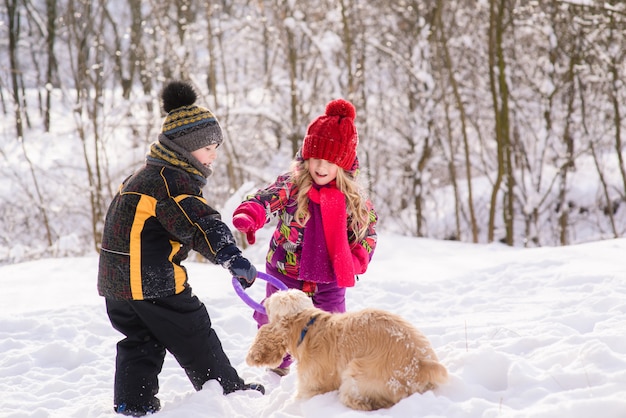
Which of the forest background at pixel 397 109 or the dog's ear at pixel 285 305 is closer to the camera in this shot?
the dog's ear at pixel 285 305

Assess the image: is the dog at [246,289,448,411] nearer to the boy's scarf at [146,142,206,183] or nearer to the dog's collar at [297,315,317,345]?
the dog's collar at [297,315,317,345]

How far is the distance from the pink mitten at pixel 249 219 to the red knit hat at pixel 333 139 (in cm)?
59

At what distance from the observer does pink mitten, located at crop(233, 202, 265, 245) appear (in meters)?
3.19

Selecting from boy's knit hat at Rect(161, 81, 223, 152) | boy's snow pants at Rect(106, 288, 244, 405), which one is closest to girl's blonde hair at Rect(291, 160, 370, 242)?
boy's knit hat at Rect(161, 81, 223, 152)

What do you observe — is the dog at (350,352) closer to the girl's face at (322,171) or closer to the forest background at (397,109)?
the girl's face at (322,171)

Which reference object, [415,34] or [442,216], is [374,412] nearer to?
[415,34]

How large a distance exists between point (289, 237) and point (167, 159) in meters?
1.09

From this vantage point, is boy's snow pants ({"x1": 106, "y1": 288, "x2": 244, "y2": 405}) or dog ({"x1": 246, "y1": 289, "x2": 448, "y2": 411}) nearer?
dog ({"x1": 246, "y1": 289, "x2": 448, "y2": 411})

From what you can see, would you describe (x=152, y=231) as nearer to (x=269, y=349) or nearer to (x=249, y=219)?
(x=249, y=219)

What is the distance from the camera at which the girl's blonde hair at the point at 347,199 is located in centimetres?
372

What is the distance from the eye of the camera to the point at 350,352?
2.75 meters

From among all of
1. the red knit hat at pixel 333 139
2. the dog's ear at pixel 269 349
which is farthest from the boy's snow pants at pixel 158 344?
the red knit hat at pixel 333 139

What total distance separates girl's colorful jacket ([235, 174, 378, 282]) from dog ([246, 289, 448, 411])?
0.69m

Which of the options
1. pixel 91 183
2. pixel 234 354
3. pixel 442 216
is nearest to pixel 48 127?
pixel 91 183
